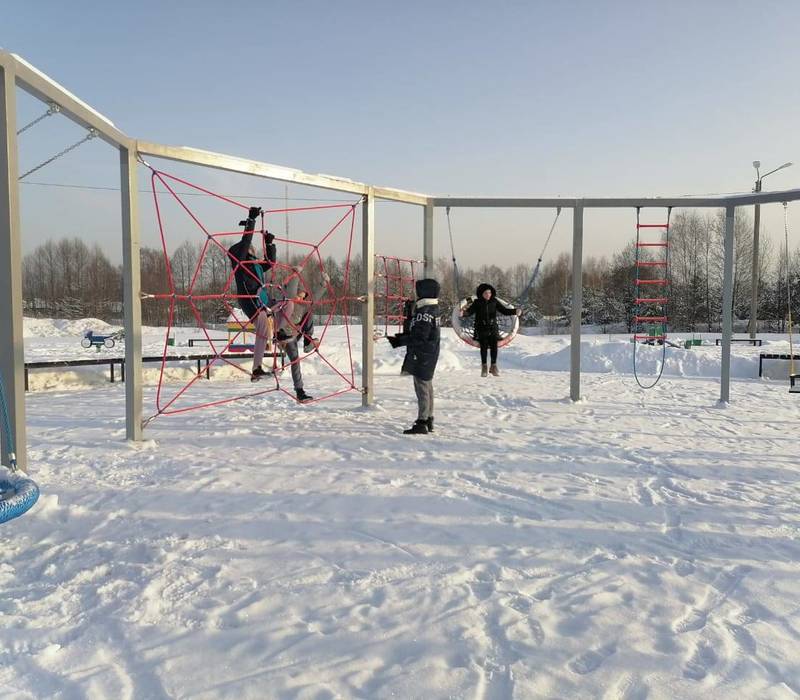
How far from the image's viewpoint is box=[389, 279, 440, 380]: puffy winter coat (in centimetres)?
645

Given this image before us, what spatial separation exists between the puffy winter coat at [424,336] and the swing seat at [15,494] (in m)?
4.09

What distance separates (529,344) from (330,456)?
53.1 ft

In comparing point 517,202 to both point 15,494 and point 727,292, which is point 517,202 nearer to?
point 727,292

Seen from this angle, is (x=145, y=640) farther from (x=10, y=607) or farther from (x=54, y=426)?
(x=54, y=426)

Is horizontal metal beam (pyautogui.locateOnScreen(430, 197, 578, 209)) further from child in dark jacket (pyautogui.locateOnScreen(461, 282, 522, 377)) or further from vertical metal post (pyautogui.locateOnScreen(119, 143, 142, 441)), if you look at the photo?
vertical metal post (pyautogui.locateOnScreen(119, 143, 142, 441))

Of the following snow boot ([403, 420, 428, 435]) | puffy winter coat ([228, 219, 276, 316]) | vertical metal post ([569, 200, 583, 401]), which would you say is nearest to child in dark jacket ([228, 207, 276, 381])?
puffy winter coat ([228, 219, 276, 316])

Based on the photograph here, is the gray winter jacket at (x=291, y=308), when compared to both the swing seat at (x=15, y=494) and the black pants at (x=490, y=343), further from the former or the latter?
the swing seat at (x=15, y=494)

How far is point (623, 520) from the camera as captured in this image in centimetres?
384

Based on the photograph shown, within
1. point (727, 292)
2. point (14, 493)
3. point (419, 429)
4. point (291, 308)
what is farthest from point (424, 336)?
point (727, 292)

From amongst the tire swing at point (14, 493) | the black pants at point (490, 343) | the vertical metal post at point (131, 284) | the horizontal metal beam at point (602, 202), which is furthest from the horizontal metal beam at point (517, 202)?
the tire swing at point (14, 493)

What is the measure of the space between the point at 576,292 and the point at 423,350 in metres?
3.43

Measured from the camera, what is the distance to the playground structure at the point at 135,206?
12.5 feet

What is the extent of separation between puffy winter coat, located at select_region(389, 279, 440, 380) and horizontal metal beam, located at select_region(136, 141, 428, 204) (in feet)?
6.77

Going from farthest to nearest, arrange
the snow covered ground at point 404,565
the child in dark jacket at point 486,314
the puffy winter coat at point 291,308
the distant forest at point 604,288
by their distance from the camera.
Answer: the distant forest at point 604,288 < the child in dark jacket at point 486,314 < the puffy winter coat at point 291,308 < the snow covered ground at point 404,565
